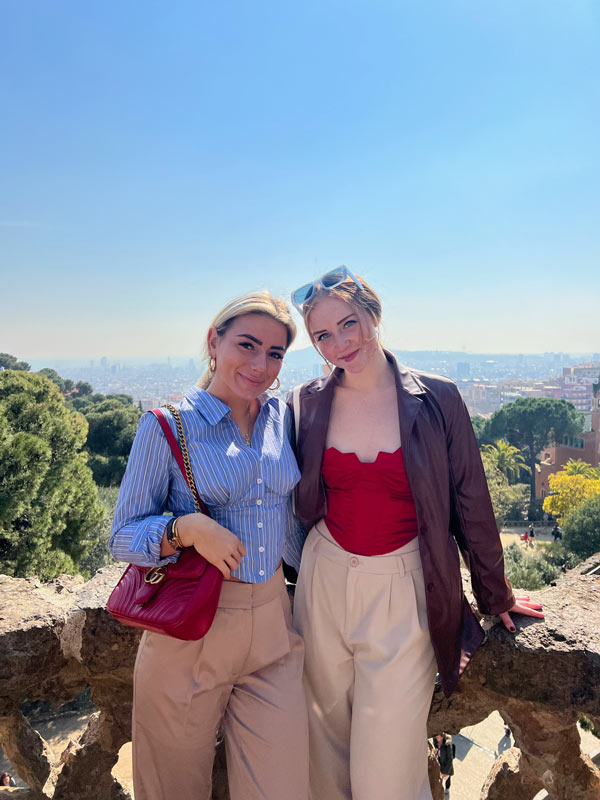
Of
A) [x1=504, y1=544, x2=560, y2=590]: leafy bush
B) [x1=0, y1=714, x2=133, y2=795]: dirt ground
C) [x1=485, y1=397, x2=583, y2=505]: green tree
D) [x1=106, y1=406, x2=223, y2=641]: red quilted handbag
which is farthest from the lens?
[x1=485, y1=397, x2=583, y2=505]: green tree

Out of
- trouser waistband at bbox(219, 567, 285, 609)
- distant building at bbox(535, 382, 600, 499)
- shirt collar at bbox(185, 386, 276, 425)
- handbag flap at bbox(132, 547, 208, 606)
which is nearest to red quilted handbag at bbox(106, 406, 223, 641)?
handbag flap at bbox(132, 547, 208, 606)

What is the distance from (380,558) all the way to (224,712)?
0.86m

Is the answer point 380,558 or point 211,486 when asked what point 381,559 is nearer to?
point 380,558

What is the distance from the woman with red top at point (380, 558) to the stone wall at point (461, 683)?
212 mm

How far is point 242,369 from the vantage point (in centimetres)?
222

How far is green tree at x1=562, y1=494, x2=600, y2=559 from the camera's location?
21.9m

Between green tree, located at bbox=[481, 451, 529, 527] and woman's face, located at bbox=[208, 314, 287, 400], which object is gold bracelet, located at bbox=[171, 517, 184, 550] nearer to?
woman's face, located at bbox=[208, 314, 287, 400]

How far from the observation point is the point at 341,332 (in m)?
2.51

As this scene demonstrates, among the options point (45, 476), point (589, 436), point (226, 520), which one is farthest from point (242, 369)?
point (589, 436)

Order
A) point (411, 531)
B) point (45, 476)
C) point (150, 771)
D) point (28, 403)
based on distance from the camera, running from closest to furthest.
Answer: point (150, 771) < point (411, 531) < point (45, 476) < point (28, 403)

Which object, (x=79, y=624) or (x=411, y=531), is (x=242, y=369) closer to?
(x=411, y=531)

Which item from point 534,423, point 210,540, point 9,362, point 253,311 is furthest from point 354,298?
point 9,362

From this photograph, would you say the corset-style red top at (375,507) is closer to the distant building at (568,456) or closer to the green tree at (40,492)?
the green tree at (40,492)

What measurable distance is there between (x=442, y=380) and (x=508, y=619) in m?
1.11
